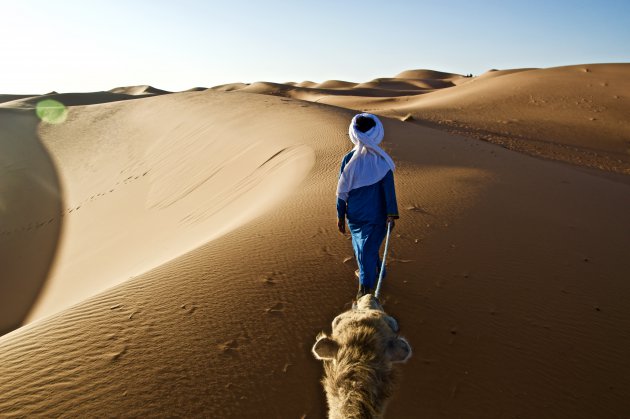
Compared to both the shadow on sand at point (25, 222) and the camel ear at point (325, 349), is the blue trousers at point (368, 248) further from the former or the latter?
the shadow on sand at point (25, 222)

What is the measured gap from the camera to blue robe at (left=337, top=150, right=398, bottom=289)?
354cm

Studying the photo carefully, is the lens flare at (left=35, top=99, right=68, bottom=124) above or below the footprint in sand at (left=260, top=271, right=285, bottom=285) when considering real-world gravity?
above

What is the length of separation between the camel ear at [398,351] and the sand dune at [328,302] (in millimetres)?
1013

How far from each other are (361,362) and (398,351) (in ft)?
0.68

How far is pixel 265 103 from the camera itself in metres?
17.2

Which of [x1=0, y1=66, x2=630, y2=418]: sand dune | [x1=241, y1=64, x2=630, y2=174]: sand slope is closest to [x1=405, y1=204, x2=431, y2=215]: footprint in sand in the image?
[x1=0, y1=66, x2=630, y2=418]: sand dune

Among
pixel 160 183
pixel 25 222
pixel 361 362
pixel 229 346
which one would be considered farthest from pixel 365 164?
pixel 25 222

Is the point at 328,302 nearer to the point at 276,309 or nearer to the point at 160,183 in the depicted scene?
the point at 276,309

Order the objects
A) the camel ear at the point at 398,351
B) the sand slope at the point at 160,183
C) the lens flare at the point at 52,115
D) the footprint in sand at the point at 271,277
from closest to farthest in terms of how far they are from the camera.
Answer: the camel ear at the point at 398,351 → the footprint in sand at the point at 271,277 → the sand slope at the point at 160,183 → the lens flare at the point at 52,115

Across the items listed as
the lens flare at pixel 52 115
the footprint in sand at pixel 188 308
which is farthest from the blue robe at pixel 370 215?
the lens flare at pixel 52 115

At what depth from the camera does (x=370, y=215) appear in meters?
3.61

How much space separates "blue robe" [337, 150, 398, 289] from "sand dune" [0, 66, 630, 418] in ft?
1.18

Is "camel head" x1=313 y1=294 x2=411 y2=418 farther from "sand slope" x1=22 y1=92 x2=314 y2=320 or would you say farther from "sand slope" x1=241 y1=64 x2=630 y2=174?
"sand slope" x1=241 y1=64 x2=630 y2=174

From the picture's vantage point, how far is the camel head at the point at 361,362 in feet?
5.23
